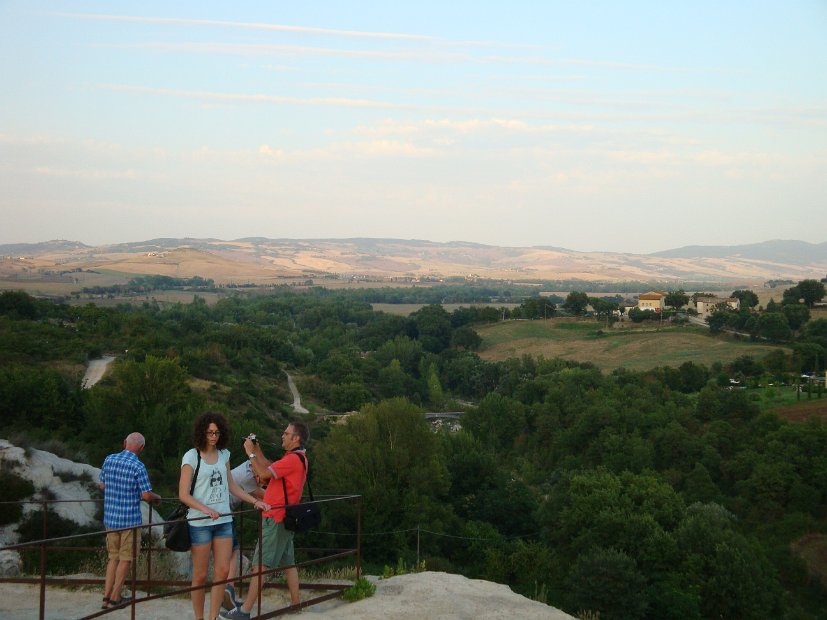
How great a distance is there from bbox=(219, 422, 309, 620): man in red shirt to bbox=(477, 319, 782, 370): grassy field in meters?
70.2

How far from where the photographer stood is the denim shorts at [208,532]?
8070 mm

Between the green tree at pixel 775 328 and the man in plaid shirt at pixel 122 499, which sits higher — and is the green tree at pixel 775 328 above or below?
below

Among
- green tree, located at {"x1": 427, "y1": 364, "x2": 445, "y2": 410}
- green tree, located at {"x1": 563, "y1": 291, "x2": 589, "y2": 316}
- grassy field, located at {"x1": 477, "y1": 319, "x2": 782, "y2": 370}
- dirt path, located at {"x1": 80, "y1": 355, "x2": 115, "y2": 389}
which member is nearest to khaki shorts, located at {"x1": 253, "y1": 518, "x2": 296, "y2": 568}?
dirt path, located at {"x1": 80, "y1": 355, "x2": 115, "y2": 389}

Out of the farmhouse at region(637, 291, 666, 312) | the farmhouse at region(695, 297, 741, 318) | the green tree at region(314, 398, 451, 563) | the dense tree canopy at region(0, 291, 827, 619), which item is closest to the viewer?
the dense tree canopy at region(0, 291, 827, 619)

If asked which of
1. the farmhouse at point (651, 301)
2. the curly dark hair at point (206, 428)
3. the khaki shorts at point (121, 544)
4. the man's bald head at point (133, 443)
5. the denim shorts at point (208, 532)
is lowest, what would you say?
the farmhouse at point (651, 301)

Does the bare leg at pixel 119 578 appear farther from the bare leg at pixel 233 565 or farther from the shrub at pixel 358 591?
the shrub at pixel 358 591

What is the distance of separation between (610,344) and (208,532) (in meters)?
84.5

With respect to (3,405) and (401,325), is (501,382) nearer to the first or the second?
(401,325)

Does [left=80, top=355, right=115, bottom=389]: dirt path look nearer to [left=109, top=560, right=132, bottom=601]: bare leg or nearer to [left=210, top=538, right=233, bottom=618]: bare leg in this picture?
[left=109, top=560, right=132, bottom=601]: bare leg

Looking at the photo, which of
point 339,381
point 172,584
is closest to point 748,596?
point 172,584

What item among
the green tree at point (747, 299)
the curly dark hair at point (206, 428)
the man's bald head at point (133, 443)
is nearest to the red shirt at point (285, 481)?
the curly dark hair at point (206, 428)

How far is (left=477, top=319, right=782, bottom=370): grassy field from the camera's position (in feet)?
257

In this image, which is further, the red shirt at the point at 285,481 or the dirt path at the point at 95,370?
the dirt path at the point at 95,370

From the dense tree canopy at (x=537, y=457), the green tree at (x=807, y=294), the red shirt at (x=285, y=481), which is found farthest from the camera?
the green tree at (x=807, y=294)
